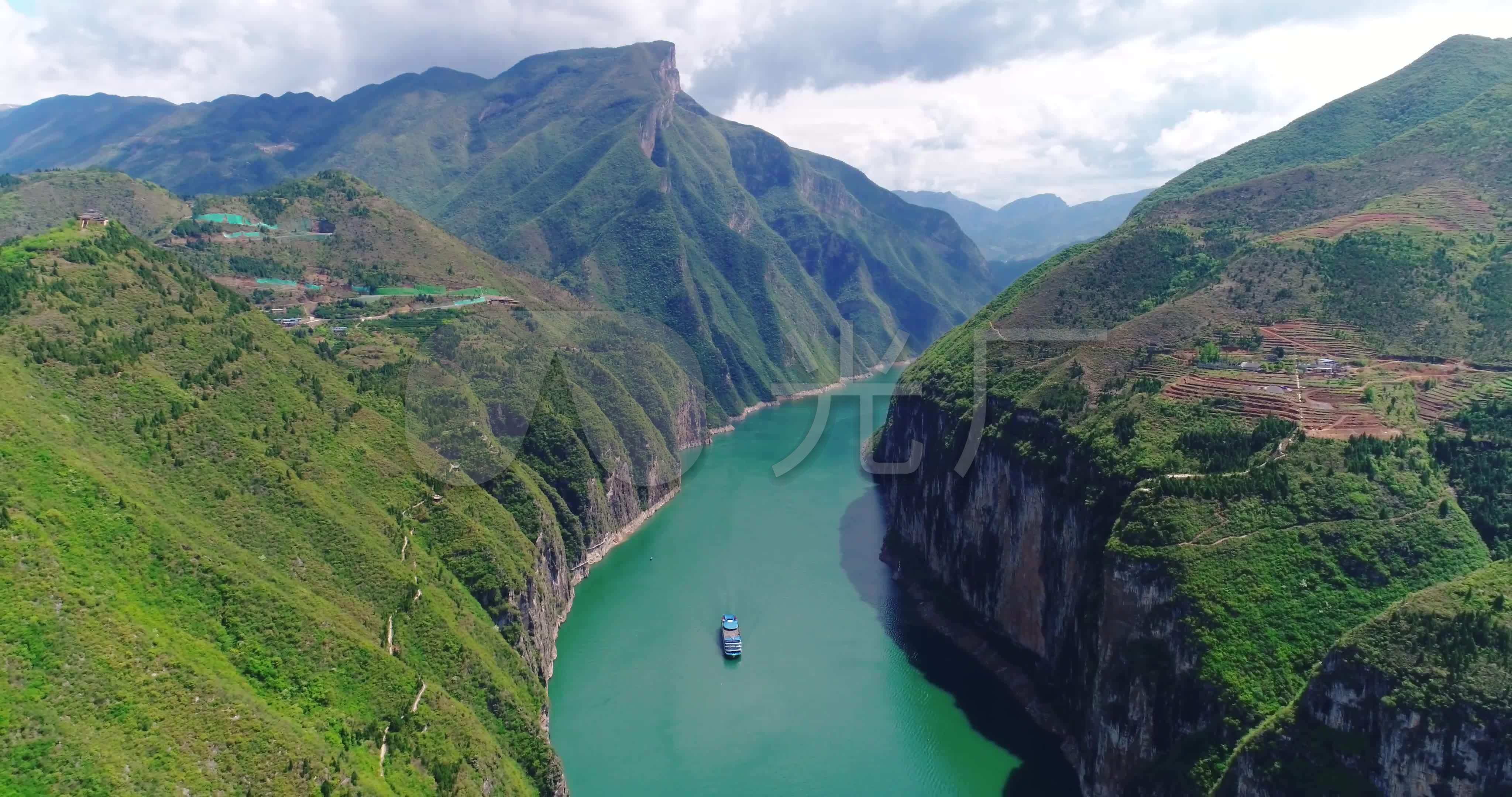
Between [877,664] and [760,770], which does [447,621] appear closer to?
[760,770]

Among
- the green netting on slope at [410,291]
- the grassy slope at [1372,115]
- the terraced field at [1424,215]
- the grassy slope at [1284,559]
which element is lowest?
the grassy slope at [1284,559]

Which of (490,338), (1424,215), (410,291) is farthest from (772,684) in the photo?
(410,291)

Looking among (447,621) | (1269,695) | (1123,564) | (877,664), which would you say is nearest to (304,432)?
(447,621)

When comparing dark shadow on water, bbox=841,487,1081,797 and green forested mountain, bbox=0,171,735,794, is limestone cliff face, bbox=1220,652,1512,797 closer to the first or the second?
dark shadow on water, bbox=841,487,1081,797

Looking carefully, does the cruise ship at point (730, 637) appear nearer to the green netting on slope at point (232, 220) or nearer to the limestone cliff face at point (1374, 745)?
the limestone cliff face at point (1374, 745)

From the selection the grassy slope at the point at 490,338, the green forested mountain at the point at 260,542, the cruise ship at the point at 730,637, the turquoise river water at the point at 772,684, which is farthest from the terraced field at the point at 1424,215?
the green forested mountain at the point at 260,542

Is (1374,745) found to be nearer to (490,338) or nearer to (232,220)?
(490,338)

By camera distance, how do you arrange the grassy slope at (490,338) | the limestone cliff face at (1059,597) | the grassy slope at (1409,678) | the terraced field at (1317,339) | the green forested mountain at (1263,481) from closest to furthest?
the grassy slope at (1409,678), the green forested mountain at (1263,481), the limestone cliff face at (1059,597), the terraced field at (1317,339), the grassy slope at (490,338)

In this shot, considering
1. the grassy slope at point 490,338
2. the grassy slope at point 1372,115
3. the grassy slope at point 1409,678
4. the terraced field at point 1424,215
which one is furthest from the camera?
the grassy slope at point 1372,115

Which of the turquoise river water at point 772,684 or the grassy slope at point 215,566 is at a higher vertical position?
the grassy slope at point 215,566
